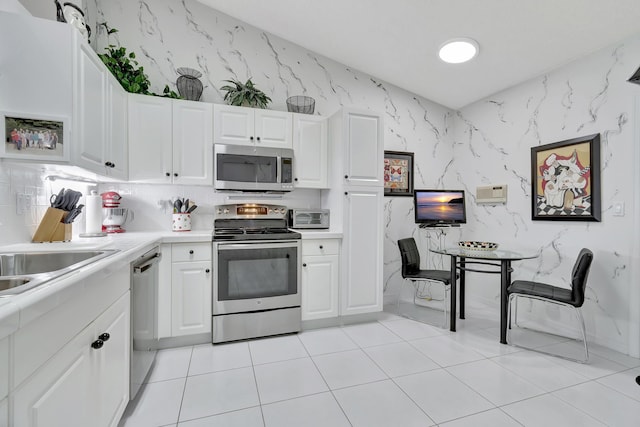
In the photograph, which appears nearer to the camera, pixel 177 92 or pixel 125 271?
pixel 125 271

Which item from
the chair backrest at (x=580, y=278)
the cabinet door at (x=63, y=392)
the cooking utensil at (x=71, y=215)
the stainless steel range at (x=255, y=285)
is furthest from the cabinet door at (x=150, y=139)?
the chair backrest at (x=580, y=278)

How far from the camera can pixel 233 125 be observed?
2912 mm

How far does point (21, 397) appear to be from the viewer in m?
0.71

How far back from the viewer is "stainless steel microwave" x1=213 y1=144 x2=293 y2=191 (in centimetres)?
283

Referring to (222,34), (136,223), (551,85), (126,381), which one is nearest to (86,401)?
(126,381)

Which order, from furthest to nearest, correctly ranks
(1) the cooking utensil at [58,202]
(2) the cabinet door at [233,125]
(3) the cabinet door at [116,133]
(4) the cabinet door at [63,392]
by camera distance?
(2) the cabinet door at [233,125] < (3) the cabinet door at [116,133] < (1) the cooking utensil at [58,202] < (4) the cabinet door at [63,392]

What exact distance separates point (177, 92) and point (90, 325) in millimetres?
2607

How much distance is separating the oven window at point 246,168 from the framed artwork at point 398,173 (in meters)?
1.56

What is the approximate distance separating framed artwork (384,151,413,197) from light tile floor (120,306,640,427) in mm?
1846

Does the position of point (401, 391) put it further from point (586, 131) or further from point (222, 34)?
point (222, 34)

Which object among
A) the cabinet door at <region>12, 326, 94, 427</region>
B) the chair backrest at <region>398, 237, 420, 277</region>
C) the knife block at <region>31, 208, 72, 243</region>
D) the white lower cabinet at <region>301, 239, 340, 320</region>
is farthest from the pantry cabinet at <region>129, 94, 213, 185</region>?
the chair backrest at <region>398, 237, 420, 277</region>

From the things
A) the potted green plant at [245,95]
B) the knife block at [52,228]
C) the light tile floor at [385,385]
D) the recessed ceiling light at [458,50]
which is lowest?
the light tile floor at [385,385]

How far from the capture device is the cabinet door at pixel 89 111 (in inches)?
67.9

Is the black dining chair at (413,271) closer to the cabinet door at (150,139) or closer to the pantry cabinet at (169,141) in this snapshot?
the pantry cabinet at (169,141)
